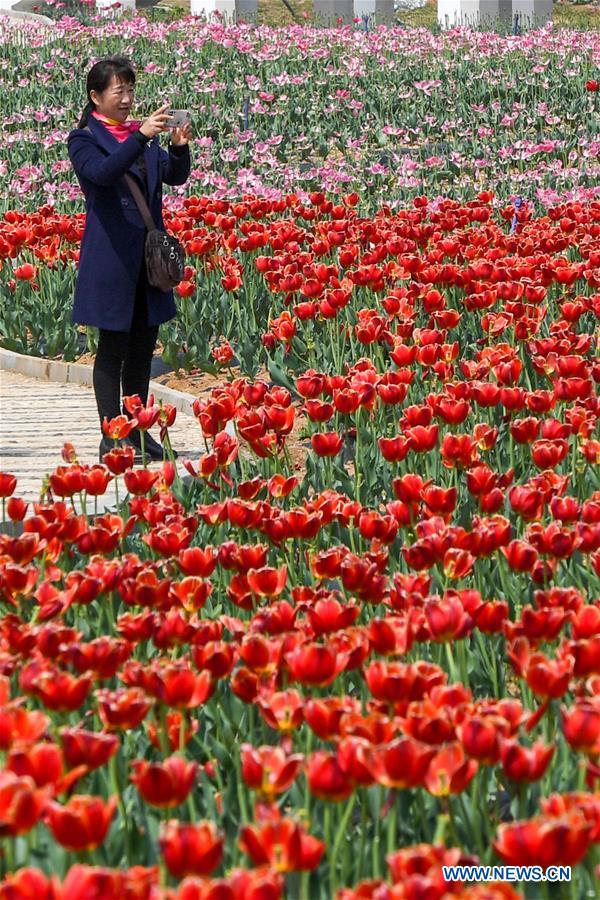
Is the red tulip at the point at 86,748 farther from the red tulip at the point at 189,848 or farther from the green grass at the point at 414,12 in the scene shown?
the green grass at the point at 414,12

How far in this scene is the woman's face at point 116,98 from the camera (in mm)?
5633

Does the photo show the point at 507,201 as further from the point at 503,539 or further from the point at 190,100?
the point at 503,539

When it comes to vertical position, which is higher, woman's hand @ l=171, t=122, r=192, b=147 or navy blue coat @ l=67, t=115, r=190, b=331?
woman's hand @ l=171, t=122, r=192, b=147

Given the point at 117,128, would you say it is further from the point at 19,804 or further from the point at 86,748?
the point at 19,804

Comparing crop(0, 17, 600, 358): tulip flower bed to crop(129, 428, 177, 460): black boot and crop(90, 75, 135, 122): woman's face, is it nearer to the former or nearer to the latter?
crop(129, 428, 177, 460): black boot

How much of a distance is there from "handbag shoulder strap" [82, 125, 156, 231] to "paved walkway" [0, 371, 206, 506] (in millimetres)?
1051

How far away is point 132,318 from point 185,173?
2.18ft

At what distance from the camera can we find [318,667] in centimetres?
232

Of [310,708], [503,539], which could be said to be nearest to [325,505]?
[503,539]

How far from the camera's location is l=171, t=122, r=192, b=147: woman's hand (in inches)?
225

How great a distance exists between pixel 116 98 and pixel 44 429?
1.87 metres

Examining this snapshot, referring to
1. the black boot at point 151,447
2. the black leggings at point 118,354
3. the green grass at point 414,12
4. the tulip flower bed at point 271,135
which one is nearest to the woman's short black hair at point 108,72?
the black leggings at point 118,354

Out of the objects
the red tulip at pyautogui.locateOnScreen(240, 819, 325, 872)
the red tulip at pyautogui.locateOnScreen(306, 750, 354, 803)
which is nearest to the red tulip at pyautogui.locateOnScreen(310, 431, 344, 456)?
the red tulip at pyautogui.locateOnScreen(306, 750, 354, 803)

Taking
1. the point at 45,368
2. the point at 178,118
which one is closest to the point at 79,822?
the point at 178,118
